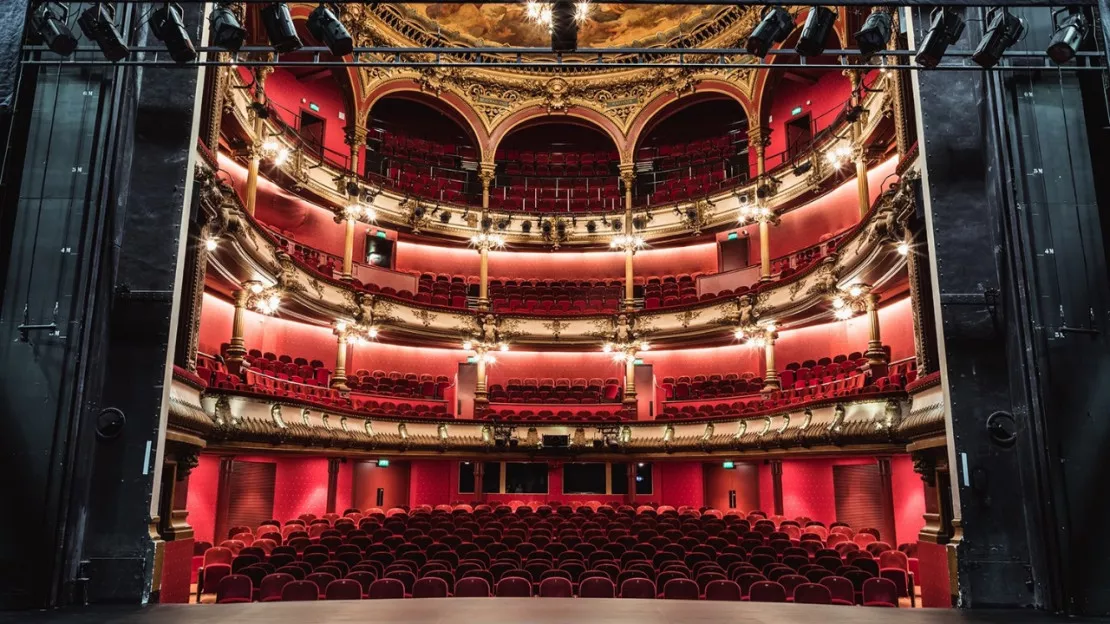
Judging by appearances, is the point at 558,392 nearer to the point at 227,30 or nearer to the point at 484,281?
the point at 484,281

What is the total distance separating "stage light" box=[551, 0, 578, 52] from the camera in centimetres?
586

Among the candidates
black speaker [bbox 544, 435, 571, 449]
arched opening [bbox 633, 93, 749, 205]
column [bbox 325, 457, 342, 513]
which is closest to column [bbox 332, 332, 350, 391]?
column [bbox 325, 457, 342, 513]

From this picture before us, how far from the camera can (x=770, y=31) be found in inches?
247

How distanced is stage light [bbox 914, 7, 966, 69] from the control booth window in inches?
626

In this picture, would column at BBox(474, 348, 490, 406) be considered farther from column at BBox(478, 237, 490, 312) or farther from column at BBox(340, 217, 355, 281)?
column at BBox(340, 217, 355, 281)

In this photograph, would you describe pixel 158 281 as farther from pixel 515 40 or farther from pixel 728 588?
pixel 515 40

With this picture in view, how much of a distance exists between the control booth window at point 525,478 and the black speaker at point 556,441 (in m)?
1.93

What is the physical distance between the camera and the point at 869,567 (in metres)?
Answer: 8.56

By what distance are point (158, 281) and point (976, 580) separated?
881 cm

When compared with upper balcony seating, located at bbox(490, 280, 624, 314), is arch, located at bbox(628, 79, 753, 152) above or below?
above

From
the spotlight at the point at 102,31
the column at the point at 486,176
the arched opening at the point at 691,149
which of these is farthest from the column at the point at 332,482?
the arched opening at the point at 691,149

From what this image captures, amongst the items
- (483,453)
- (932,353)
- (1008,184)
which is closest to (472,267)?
(483,453)

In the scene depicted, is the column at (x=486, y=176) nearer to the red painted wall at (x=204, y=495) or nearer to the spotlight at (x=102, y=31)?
the red painted wall at (x=204, y=495)

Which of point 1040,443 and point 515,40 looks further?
point 515,40
